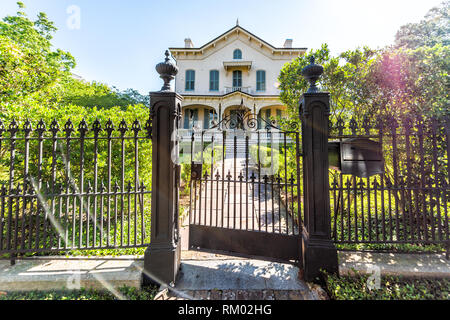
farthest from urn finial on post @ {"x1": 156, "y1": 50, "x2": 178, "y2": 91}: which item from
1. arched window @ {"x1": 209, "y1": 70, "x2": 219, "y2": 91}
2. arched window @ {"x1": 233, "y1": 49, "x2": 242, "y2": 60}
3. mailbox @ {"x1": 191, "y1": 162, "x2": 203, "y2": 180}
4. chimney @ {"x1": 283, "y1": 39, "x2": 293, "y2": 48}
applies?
chimney @ {"x1": 283, "y1": 39, "x2": 293, "y2": 48}

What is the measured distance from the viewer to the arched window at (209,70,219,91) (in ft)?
63.5

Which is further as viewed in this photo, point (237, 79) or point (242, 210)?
point (237, 79)

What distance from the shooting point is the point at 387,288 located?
230 centimetres

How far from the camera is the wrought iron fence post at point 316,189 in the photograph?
8.21ft

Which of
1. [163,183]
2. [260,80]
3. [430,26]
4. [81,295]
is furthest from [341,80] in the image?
[260,80]

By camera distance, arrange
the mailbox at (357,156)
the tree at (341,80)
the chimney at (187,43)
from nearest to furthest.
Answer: the mailbox at (357,156), the tree at (341,80), the chimney at (187,43)

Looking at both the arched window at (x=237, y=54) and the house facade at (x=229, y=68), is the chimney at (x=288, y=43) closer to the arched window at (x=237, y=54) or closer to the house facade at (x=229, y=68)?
the house facade at (x=229, y=68)

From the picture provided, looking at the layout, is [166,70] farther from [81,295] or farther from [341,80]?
[341,80]

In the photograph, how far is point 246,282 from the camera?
8.32ft

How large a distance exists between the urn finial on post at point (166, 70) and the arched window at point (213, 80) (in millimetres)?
17665

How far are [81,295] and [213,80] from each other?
19690 mm

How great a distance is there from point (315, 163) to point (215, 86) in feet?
60.9

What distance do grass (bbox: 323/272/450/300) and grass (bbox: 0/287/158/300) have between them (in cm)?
220

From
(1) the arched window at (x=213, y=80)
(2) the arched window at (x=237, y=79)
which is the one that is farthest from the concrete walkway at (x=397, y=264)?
(1) the arched window at (x=213, y=80)
